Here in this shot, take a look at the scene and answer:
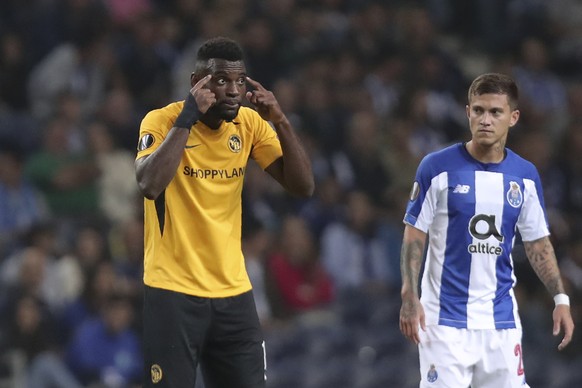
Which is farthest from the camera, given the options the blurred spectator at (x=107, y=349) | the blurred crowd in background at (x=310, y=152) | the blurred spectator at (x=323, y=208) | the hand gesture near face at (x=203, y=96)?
the blurred spectator at (x=323, y=208)

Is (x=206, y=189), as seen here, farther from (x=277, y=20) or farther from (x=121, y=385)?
(x=277, y=20)

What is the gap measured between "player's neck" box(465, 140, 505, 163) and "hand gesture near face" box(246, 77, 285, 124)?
1177mm

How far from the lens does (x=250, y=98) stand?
230 inches

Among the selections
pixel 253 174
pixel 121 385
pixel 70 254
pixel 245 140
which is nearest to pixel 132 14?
pixel 253 174

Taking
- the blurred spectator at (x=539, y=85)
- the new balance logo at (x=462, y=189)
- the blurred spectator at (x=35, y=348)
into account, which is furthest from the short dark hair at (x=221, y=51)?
the blurred spectator at (x=539, y=85)

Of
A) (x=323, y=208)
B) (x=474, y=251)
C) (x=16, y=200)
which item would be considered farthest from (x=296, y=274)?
(x=474, y=251)

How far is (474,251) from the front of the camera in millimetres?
6418

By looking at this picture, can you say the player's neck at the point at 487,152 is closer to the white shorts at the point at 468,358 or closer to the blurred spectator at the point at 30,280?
the white shorts at the point at 468,358

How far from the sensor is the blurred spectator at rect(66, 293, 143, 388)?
401 inches

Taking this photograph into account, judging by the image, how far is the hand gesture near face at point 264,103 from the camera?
5840 millimetres

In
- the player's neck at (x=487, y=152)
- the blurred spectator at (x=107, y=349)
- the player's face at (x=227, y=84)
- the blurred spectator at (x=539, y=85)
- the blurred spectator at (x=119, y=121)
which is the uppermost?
the blurred spectator at (x=539, y=85)

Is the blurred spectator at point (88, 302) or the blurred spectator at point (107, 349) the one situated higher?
the blurred spectator at point (88, 302)

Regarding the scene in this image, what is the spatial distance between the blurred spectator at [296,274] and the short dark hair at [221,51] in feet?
17.7

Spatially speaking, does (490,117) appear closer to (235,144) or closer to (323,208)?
(235,144)
